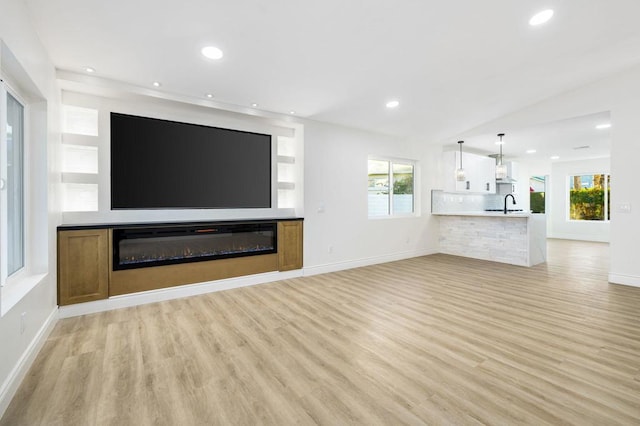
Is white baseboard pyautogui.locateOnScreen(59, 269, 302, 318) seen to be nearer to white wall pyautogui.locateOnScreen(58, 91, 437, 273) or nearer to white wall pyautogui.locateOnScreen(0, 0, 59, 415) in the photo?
white wall pyautogui.locateOnScreen(0, 0, 59, 415)

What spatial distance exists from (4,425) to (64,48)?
301 cm

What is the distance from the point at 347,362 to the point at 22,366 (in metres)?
2.27

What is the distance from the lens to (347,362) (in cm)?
226

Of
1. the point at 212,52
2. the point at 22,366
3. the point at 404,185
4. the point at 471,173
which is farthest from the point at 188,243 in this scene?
the point at 471,173

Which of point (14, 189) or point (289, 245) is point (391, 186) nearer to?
point (289, 245)

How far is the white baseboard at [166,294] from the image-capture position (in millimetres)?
3295

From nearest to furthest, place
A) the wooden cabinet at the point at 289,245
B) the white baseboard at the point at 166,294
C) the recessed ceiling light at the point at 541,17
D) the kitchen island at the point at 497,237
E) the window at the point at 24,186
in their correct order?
1. the window at the point at 24,186
2. the recessed ceiling light at the point at 541,17
3. the white baseboard at the point at 166,294
4. the wooden cabinet at the point at 289,245
5. the kitchen island at the point at 497,237

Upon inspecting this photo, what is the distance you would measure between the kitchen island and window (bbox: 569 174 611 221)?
436cm

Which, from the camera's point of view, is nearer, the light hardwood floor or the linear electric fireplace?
the light hardwood floor

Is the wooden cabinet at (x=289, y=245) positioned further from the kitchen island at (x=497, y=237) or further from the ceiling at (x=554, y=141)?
the ceiling at (x=554, y=141)

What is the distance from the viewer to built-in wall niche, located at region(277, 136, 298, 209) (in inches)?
198

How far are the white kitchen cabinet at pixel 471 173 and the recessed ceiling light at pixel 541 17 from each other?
165 inches

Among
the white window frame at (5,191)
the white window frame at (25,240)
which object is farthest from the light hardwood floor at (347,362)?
the white window frame at (5,191)

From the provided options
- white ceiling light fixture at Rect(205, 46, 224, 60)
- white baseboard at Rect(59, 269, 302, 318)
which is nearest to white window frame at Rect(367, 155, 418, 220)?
white baseboard at Rect(59, 269, 302, 318)
